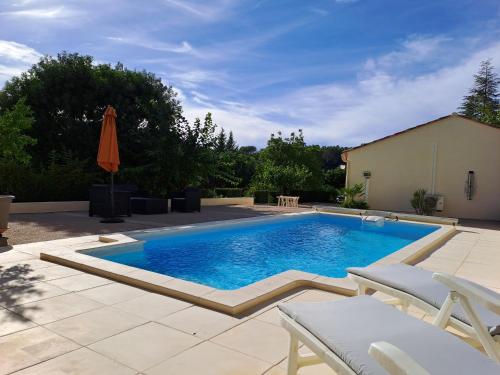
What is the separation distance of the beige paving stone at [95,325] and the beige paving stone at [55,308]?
12 cm

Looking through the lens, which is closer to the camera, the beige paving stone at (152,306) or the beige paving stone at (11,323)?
the beige paving stone at (11,323)

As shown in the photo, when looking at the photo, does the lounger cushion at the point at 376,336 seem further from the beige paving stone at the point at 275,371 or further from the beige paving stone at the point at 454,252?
the beige paving stone at the point at 454,252

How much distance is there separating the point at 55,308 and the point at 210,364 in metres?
1.90

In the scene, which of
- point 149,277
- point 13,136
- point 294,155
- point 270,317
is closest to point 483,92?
point 294,155

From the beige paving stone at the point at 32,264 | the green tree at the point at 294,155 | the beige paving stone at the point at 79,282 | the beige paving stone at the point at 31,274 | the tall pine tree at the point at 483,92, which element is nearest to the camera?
the beige paving stone at the point at 79,282

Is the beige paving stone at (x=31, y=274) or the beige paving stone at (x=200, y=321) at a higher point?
the beige paving stone at (x=200, y=321)

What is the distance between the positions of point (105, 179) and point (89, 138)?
112 inches

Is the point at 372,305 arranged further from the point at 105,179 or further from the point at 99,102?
the point at 99,102

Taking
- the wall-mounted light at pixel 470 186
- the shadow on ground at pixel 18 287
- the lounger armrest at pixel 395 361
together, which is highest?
the wall-mounted light at pixel 470 186

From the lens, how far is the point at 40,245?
20.5 ft

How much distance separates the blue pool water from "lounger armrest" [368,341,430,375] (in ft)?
13.6

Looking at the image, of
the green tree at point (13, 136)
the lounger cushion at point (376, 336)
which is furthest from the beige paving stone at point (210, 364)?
the green tree at point (13, 136)

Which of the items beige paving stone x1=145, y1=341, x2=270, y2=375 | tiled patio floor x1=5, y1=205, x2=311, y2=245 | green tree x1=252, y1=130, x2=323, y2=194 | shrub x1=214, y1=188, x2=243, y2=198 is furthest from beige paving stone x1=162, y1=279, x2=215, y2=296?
green tree x1=252, y1=130, x2=323, y2=194

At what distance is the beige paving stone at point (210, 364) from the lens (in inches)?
94.8
